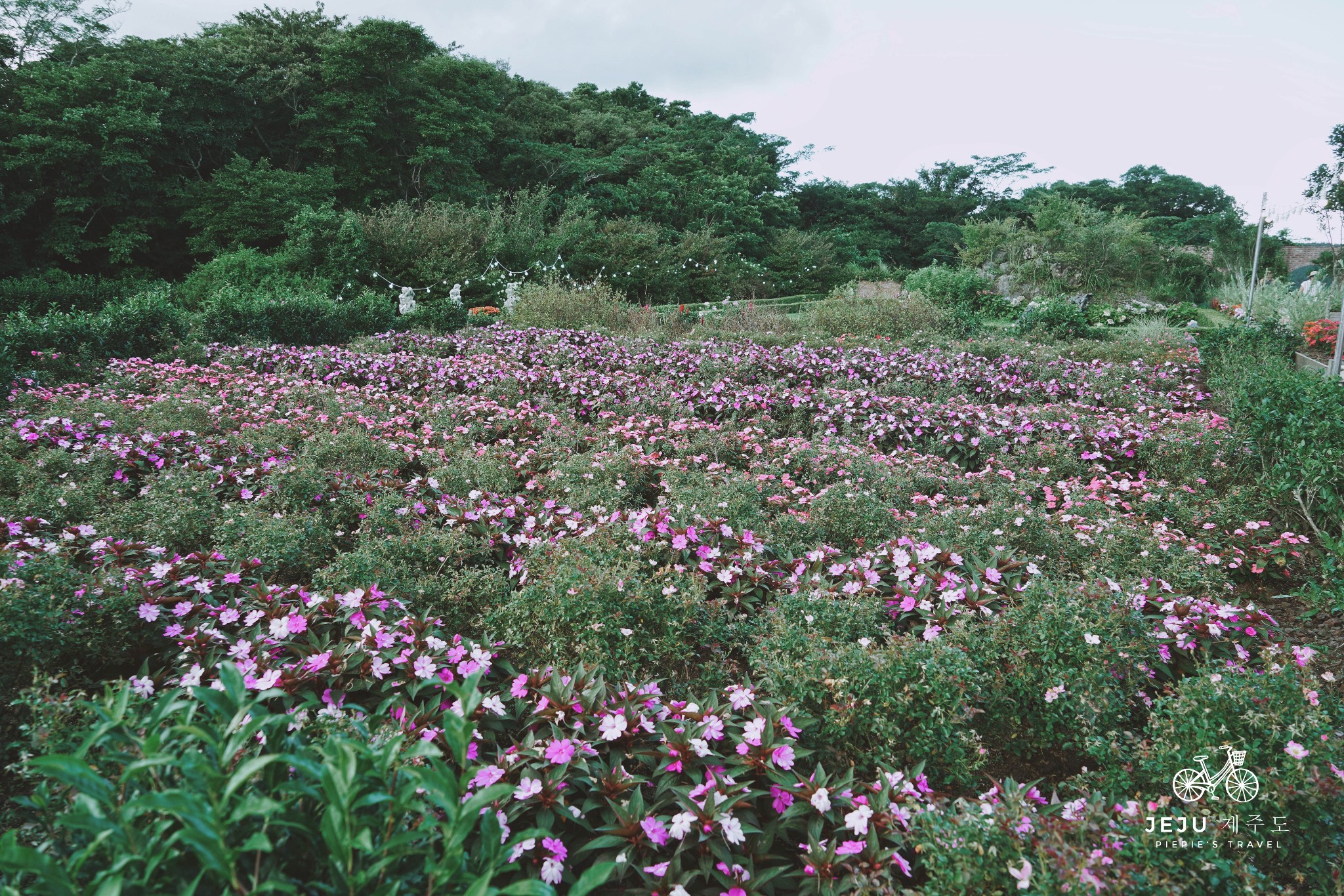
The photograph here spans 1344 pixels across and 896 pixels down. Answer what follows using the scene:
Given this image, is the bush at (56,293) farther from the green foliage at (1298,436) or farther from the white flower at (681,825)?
the green foliage at (1298,436)

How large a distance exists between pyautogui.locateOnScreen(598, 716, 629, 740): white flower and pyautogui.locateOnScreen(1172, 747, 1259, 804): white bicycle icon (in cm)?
125

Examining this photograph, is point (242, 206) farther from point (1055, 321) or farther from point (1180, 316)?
point (1180, 316)

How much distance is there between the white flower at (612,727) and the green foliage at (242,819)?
0.54 m

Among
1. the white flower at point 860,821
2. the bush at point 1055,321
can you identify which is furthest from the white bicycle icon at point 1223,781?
the bush at point 1055,321

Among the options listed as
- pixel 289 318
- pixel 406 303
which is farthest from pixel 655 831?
pixel 406 303

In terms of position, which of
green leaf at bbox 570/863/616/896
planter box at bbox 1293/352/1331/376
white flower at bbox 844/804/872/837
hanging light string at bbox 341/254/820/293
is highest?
hanging light string at bbox 341/254/820/293

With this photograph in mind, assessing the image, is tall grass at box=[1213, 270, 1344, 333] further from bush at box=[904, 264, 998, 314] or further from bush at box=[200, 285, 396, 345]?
bush at box=[200, 285, 396, 345]

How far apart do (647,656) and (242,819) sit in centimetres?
139

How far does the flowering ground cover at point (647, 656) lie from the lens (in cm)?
103

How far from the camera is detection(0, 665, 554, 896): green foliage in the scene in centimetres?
82

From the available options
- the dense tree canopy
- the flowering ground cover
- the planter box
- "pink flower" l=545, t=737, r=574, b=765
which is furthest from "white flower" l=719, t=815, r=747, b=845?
the dense tree canopy

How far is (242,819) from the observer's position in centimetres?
87

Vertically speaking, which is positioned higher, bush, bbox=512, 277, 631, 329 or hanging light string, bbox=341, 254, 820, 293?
hanging light string, bbox=341, 254, 820, 293

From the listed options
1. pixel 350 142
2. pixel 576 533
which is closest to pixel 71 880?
pixel 576 533
